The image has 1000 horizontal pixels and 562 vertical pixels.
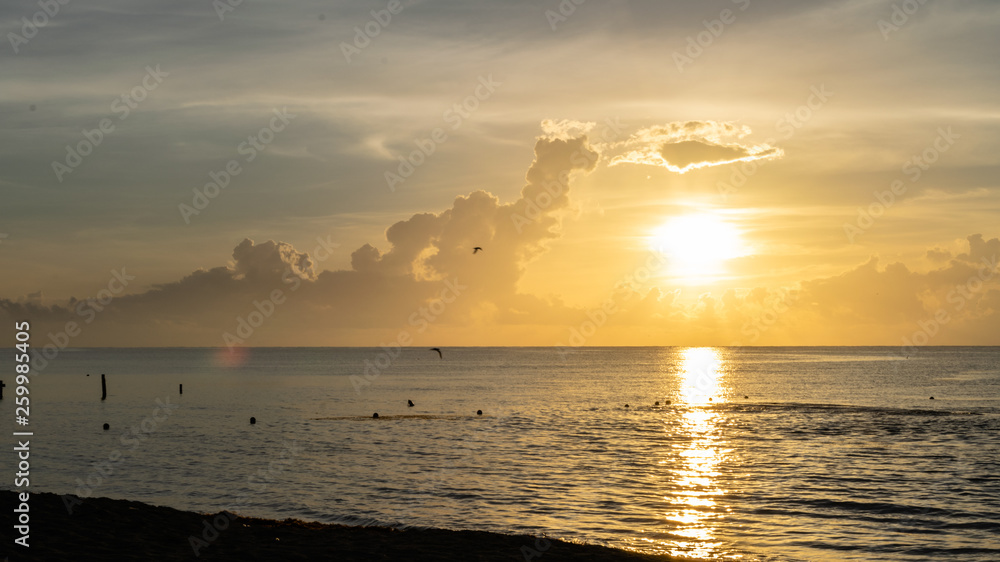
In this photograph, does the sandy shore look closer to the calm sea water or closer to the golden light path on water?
the golden light path on water

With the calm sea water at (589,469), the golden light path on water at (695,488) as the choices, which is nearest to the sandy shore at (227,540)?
the golden light path on water at (695,488)

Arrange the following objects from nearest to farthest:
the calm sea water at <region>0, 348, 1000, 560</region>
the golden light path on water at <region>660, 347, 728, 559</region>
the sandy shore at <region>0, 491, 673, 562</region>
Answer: the sandy shore at <region>0, 491, 673, 562</region>, the golden light path on water at <region>660, 347, 728, 559</region>, the calm sea water at <region>0, 348, 1000, 560</region>

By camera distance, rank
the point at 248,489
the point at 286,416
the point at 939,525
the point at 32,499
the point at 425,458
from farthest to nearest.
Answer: the point at 286,416, the point at 425,458, the point at 248,489, the point at 939,525, the point at 32,499

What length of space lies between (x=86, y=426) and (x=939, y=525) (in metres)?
60.6

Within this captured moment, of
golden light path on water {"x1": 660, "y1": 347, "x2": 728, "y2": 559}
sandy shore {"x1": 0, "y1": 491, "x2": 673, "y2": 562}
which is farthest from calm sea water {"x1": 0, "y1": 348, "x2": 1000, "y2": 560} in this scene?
sandy shore {"x1": 0, "y1": 491, "x2": 673, "y2": 562}

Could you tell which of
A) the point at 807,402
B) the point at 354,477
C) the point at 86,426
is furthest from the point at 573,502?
the point at 807,402

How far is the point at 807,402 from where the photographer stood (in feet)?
296

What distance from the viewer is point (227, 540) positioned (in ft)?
66.9

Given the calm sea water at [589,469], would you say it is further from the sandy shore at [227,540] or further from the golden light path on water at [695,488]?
the sandy shore at [227,540]

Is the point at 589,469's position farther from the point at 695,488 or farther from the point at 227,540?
the point at 227,540

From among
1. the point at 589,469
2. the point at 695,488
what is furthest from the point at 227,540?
the point at 589,469

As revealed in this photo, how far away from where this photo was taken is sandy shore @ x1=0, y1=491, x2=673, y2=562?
18.3 m

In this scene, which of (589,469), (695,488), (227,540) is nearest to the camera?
(227,540)

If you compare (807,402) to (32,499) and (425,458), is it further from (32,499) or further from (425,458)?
(32,499)
